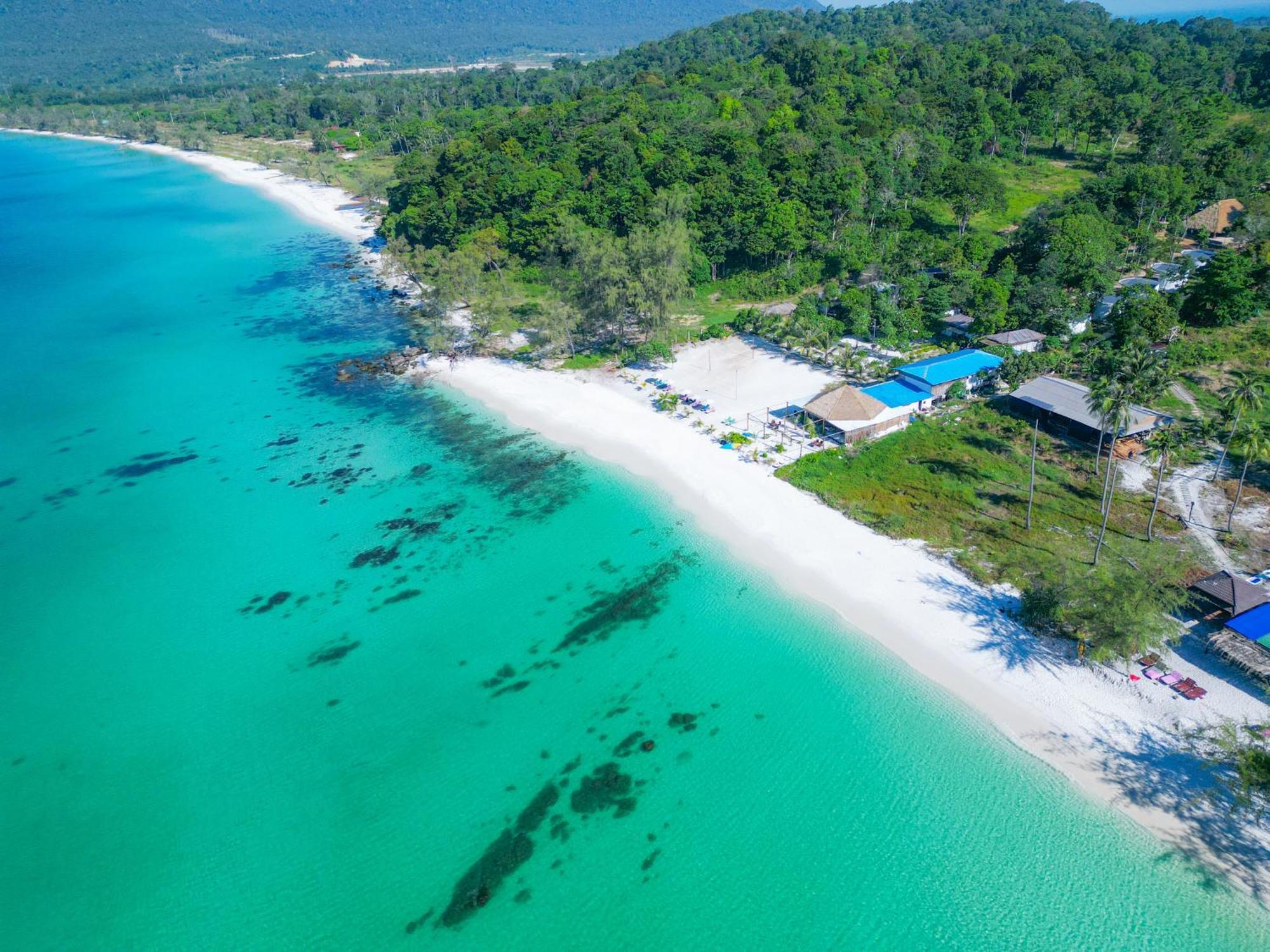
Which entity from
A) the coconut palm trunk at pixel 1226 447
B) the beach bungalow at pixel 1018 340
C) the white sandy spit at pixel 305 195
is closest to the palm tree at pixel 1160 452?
the coconut palm trunk at pixel 1226 447

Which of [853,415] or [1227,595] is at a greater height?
[853,415]

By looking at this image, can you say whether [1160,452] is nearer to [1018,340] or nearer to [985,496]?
[985,496]

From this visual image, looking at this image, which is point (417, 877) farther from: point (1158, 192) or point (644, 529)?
point (1158, 192)

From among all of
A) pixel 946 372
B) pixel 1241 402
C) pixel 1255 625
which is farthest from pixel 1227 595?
pixel 946 372

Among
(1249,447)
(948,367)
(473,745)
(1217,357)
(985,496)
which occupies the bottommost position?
(473,745)

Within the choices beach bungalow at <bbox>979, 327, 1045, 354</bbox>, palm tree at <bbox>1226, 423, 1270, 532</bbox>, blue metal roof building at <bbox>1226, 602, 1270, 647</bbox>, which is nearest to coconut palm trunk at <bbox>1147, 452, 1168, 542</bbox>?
palm tree at <bbox>1226, 423, 1270, 532</bbox>

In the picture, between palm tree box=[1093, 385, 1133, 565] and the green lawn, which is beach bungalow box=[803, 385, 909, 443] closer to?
palm tree box=[1093, 385, 1133, 565]

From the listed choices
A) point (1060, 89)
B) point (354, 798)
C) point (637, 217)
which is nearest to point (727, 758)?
point (354, 798)
